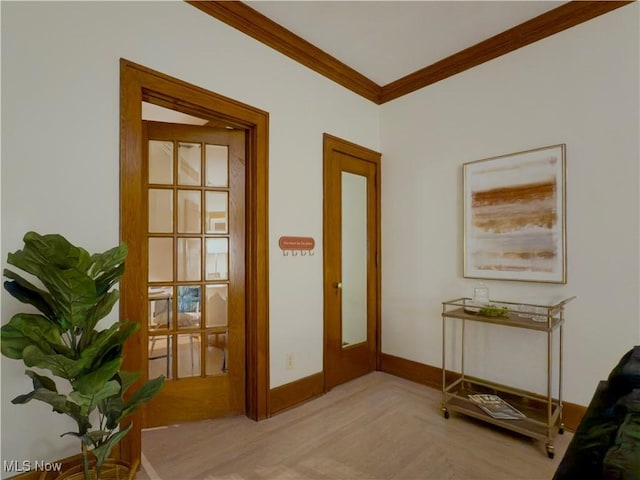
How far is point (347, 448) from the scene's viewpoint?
2031mm

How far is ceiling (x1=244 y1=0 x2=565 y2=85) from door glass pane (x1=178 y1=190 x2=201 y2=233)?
55.3 inches

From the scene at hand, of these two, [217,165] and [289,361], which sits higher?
[217,165]

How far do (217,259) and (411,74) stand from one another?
251 centimetres

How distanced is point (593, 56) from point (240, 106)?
247 cm

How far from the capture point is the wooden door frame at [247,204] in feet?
5.85

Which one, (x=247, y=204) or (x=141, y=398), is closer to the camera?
(x=141, y=398)

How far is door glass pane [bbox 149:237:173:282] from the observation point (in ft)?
7.40

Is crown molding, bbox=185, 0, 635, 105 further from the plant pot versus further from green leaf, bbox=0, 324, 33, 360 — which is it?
the plant pot

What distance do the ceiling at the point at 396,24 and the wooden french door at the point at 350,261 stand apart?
2.55ft

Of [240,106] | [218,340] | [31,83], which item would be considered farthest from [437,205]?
[31,83]

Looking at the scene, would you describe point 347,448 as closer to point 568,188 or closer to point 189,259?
point 189,259

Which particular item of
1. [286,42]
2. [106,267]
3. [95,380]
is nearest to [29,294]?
[106,267]

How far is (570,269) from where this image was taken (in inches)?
89.9

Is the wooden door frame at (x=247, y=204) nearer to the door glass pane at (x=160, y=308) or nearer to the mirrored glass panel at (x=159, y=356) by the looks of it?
the door glass pane at (x=160, y=308)
